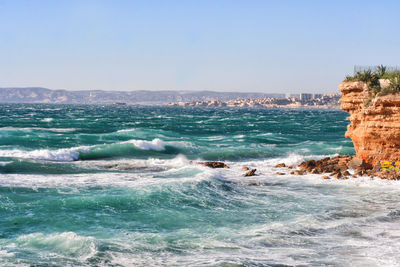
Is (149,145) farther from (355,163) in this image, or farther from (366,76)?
(366,76)

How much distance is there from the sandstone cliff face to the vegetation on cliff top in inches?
9.8

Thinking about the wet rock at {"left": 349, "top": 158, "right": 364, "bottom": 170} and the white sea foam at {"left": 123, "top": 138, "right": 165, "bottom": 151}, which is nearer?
the wet rock at {"left": 349, "top": 158, "right": 364, "bottom": 170}

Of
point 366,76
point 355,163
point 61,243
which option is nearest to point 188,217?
point 61,243

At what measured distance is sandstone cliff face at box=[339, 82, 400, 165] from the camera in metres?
21.1

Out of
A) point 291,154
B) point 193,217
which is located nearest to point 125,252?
point 193,217

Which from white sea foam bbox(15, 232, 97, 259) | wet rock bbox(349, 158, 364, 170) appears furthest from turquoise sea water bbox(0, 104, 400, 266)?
Answer: wet rock bbox(349, 158, 364, 170)

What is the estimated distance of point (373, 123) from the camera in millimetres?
21625

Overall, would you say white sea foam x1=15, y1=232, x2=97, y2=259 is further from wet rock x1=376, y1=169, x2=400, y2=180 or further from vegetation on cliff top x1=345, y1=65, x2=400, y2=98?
vegetation on cliff top x1=345, y1=65, x2=400, y2=98

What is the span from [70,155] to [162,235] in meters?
18.1

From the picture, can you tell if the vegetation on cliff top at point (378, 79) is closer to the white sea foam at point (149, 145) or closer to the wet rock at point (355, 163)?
the wet rock at point (355, 163)

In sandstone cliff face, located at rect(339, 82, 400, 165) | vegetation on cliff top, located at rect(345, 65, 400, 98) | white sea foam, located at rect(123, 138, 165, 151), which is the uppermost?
vegetation on cliff top, located at rect(345, 65, 400, 98)

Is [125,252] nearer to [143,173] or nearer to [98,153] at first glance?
[143,173]

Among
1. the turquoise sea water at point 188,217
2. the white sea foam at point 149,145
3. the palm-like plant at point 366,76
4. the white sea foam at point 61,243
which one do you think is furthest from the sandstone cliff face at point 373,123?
the white sea foam at point 149,145

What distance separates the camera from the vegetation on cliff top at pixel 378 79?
837 inches
